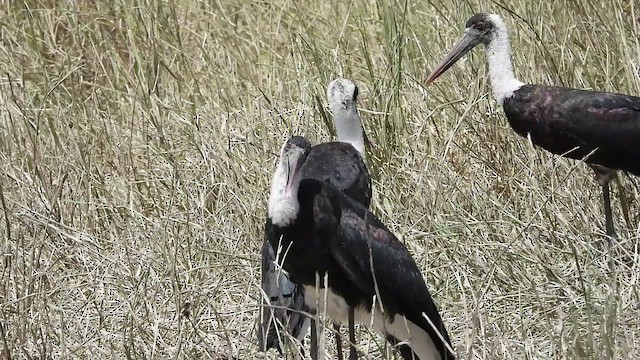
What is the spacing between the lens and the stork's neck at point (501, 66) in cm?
518

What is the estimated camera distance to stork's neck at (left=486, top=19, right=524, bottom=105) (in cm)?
518

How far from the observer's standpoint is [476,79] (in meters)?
5.55

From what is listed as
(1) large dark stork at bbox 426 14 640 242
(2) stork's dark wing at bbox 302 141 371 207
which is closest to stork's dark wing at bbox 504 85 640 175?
(1) large dark stork at bbox 426 14 640 242

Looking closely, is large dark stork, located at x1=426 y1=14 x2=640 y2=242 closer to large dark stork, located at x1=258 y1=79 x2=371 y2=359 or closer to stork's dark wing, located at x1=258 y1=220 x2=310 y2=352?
large dark stork, located at x1=258 y1=79 x2=371 y2=359

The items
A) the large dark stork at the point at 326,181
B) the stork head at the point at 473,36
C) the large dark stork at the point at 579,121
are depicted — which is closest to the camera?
the large dark stork at the point at 326,181

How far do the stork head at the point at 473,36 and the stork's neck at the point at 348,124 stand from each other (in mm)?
408

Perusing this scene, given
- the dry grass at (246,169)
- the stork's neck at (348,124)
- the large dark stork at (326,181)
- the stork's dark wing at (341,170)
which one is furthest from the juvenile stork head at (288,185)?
the stork's neck at (348,124)

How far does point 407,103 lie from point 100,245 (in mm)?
1480

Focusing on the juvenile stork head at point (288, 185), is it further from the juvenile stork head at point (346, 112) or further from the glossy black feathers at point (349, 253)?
the juvenile stork head at point (346, 112)

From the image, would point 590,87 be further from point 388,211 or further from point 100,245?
point 100,245

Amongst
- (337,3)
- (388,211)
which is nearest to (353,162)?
(388,211)

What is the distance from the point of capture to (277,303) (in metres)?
4.11

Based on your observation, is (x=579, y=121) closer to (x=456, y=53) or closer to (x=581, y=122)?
(x=581, y=122)

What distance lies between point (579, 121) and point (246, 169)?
133 centimetres
